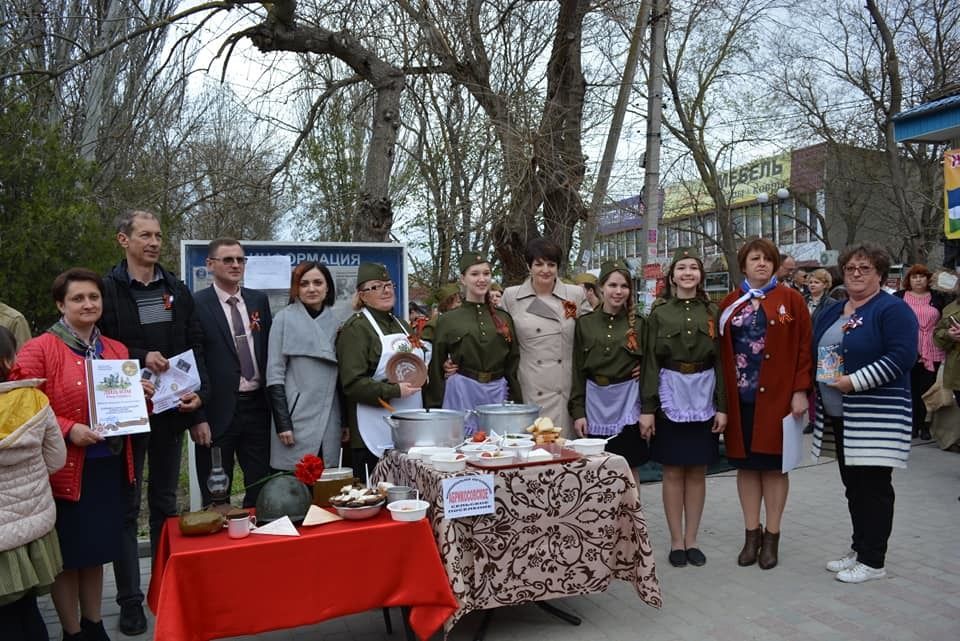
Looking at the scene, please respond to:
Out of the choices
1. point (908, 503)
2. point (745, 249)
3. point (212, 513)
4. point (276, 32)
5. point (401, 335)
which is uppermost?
point (276, 32)

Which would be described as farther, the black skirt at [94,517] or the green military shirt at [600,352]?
the green military shirt at [600,352]

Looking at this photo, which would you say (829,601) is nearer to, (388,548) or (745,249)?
(745,249)

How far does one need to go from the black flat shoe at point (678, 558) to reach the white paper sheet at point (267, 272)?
10.5ft

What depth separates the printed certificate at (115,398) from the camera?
11.1 feet

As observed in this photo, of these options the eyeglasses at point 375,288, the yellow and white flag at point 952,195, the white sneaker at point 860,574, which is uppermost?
the yellow and white flag at point 952,195

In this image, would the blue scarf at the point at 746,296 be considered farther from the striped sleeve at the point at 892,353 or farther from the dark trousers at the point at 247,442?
the dark trousers at the point at 247,442

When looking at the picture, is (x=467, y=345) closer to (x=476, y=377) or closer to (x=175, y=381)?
(x=476, y=377)

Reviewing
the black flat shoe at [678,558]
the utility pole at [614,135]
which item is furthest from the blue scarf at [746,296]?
the utility pole at [614,135]

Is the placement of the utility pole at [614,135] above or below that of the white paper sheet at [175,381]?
above

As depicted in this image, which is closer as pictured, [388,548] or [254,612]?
[254,612]

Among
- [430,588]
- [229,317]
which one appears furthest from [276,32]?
[430,588]

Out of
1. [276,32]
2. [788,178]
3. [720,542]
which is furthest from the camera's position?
[788,178]

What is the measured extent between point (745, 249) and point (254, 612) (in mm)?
3433

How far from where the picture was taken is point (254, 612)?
3.03 meters
